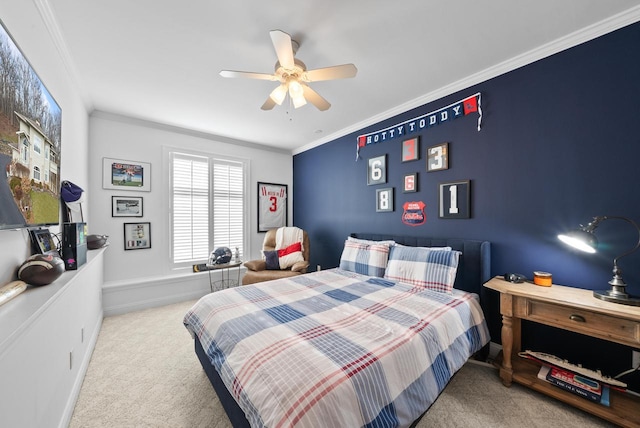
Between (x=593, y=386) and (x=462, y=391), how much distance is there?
2.65 feet

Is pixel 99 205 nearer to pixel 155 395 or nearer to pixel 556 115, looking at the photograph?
pixel 155 395

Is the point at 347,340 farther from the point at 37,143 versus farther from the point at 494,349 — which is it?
the point at 37,143

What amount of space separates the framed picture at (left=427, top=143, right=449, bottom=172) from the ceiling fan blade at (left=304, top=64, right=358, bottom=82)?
146 centimetres

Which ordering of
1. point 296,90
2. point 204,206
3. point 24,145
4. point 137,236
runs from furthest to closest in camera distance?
point 204,206 → point 137,236 → point 296,90 → point 24,145

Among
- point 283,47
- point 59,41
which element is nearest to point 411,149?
point 283,47

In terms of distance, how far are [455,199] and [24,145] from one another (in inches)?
130

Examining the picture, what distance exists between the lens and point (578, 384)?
171cm

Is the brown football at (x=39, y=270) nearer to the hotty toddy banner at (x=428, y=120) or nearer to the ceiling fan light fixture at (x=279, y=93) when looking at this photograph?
the ceiling fan light fixture at (x=279, y=93)

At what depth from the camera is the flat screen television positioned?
1.06 meters

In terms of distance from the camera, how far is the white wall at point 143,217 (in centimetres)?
333

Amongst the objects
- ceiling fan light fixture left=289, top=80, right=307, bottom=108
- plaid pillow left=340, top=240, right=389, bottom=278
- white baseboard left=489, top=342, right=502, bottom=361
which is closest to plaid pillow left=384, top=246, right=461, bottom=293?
plaid pillow left=340, top=240, right=389, bottom=278

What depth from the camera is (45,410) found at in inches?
51.1

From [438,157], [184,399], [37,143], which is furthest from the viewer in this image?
[438,157]

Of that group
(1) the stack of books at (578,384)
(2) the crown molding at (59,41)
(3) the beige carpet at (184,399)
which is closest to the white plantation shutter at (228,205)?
(2) the crown molding at (59,41)
